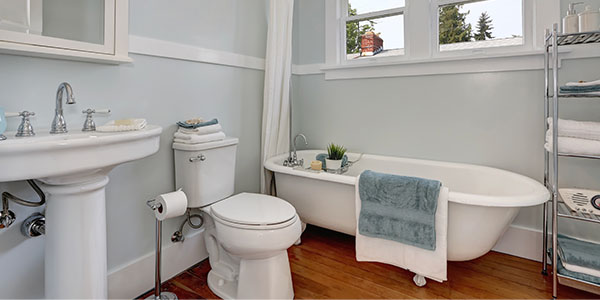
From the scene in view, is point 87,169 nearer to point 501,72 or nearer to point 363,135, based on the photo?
point 363,135

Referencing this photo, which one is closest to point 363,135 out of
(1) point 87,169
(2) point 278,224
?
(2) point 278,224

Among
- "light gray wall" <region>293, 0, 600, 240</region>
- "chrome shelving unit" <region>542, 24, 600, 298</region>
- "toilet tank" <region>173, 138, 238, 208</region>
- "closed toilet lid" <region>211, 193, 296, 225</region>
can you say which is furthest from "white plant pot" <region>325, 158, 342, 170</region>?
"chrome shelving unit" <region>542, 24, 600, 298</region>

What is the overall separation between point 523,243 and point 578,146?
0.77 m

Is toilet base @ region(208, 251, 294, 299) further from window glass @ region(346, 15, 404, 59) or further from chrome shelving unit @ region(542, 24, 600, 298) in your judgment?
window glass @ region(346, 15, 404, 59)

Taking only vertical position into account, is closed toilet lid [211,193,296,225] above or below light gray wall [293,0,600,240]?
below

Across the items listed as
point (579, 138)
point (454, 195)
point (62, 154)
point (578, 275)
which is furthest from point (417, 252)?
point (62, 154)

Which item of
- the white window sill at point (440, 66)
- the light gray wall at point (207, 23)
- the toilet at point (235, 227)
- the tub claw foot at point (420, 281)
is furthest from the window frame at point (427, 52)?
the tub claw foot at point (420, 281)

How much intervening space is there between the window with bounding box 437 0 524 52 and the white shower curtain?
1140 mm

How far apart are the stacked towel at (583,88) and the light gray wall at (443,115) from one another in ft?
1.14

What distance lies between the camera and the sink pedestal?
3.26 ft

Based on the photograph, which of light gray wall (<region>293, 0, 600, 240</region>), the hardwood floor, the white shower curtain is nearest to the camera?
the hardwood floor

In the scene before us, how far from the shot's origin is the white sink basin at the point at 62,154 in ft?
2.46

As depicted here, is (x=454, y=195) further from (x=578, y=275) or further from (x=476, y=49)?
(x=476, y=49)

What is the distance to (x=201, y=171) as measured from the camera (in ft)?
5.25
